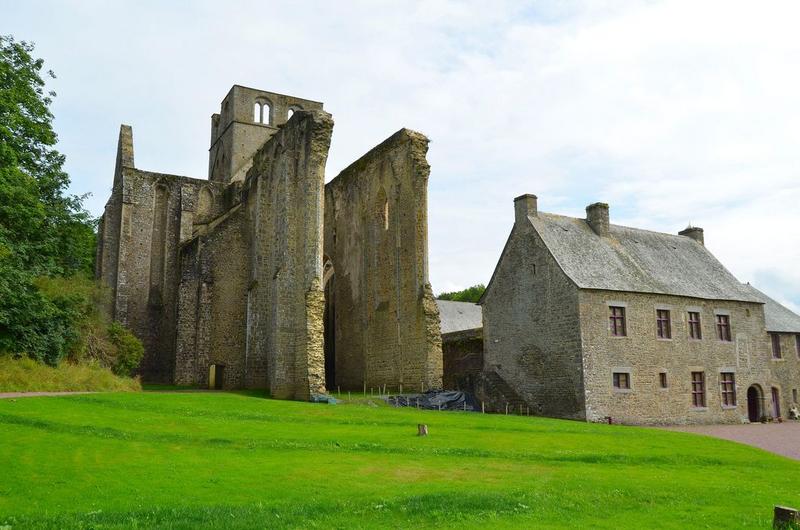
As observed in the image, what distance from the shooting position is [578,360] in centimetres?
2455

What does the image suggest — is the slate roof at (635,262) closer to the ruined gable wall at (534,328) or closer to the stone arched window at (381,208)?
the ruined gable wall at (534,328)

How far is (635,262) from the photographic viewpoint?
2856 cm

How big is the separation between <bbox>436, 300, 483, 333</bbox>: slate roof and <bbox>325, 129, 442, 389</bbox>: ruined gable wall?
35.0 ft

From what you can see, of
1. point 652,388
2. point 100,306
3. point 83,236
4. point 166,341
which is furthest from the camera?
point 166,341

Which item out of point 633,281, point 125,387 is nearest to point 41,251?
point 125,387

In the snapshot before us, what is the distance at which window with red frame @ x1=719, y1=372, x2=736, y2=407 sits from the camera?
28.2m

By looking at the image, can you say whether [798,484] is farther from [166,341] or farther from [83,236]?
[166,341]

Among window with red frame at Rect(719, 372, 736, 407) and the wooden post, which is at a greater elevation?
window with red frame at Rect(719, 372, 736, 407)

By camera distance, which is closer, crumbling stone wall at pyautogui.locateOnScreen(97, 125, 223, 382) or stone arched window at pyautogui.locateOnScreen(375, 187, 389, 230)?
stone arched window at pyautogui.locateOnScreen(375, 187, 389, 230)

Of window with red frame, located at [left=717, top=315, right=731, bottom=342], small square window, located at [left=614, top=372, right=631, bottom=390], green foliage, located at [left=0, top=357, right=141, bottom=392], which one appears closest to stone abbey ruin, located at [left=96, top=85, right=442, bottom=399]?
green foliage, located at [left=0, top=357, right=141, bottom=392]

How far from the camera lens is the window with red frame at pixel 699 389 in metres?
27.2

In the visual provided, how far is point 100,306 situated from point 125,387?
8.03 metres

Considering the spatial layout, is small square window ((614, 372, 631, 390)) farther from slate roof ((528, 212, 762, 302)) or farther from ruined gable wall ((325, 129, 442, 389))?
ruined gable wall ((325, 129, 442, 389))

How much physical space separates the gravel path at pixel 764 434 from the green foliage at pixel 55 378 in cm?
1914
